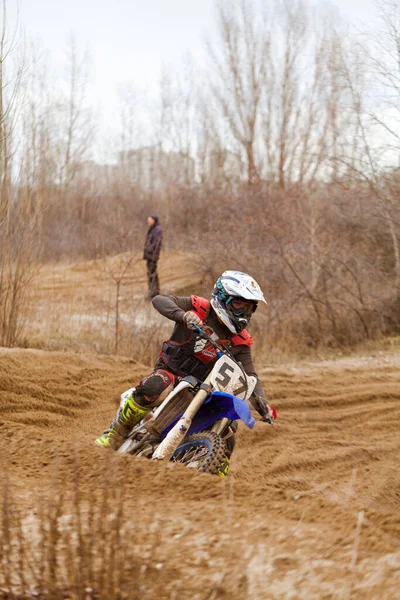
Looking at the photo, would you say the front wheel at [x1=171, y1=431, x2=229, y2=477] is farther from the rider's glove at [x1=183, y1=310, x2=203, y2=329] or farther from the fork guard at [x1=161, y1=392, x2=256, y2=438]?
the rider's glove at [x1=183, y1=310, x2=203, y2=329]

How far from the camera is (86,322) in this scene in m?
12.0

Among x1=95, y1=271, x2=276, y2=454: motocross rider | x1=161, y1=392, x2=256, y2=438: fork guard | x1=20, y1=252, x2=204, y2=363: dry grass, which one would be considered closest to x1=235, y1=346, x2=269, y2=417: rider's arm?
x1=95, y1=271, x2=276, y2=454: motocross rider

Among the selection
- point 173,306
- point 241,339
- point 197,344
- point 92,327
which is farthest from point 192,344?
point 92,327

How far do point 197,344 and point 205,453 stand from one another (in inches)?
37.4

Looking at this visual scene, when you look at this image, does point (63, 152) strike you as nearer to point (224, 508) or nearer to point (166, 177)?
point (166, 177)

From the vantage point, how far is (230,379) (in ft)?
15.1

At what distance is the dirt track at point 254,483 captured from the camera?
8.02 ft

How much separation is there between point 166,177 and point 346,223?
1749 cm

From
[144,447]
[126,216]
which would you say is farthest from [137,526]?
[126,216]

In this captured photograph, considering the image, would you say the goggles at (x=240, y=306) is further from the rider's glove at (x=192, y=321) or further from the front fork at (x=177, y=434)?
the front fork at (x=177, y=434)

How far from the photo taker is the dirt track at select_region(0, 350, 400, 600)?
245 centimetres

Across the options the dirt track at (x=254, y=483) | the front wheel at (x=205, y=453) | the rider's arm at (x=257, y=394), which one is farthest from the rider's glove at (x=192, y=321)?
the dirt track at (x=254, y=483)

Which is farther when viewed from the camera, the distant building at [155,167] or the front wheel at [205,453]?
the distant building at [155,167]

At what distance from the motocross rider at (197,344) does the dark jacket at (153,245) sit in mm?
10106
